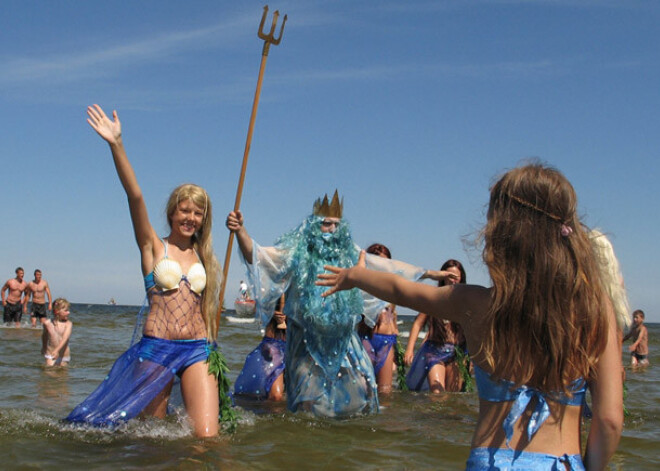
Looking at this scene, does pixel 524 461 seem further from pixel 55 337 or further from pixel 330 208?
pixel 55 337

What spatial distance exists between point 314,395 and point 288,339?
21.4 inches

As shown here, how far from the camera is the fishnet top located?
17.5ft

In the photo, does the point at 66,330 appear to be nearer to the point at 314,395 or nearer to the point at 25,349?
the point at 25,349

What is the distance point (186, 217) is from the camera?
5496mm

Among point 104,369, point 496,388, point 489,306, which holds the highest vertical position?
point 489,306

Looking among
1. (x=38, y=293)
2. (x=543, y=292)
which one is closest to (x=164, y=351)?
(x=543, y=292)

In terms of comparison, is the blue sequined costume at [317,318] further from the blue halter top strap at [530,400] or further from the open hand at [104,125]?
the blue halter top strap at [530,400]

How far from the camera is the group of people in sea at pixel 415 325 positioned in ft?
8.14

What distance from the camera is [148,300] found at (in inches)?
216

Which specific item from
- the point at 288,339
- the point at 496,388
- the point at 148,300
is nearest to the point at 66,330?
the point at 288,339

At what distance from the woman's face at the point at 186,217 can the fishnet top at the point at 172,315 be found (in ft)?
1.18

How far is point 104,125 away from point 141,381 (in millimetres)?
1721

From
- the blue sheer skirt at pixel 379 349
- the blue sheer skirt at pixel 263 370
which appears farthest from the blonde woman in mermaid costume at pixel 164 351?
the blue sheer skirt at pixel 379 349

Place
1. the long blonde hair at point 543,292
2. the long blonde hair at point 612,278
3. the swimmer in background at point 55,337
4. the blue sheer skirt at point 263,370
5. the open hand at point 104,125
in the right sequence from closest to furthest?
the long blonde hair at point 543,292, the long blonde hair at point 612,278, the open hand at point 104,125, the blue sheer skirt at point 263,370, the swimmer in background at point 55,337
